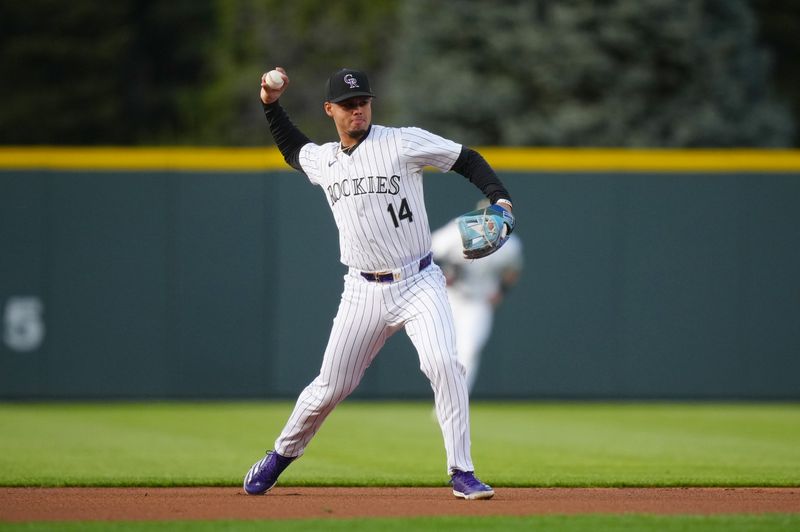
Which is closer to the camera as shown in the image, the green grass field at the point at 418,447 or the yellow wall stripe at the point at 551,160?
the green grass field at the point at 418,447

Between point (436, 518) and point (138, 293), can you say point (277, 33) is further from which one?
point (436, 518)

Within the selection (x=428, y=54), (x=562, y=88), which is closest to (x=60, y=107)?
(x=428, y=54)

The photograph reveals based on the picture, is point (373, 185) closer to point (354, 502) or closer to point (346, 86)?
point (346, 86)

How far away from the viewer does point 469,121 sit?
2419 centimetres

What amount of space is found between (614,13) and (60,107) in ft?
53.5

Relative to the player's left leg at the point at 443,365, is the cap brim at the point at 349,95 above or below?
above

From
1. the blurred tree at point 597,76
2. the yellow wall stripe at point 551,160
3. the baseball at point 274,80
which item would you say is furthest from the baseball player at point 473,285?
the blurred tree at point 597,76

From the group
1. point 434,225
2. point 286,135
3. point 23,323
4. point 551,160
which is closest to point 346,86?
point 286,135

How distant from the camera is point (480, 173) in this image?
6258mm

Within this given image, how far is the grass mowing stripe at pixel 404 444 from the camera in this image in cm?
750

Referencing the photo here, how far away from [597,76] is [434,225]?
10096 millimetres

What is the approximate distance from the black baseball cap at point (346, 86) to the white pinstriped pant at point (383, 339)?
83 centimetres

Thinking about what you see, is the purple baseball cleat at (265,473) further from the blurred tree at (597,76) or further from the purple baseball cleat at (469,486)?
the blurred tree at (597,76)

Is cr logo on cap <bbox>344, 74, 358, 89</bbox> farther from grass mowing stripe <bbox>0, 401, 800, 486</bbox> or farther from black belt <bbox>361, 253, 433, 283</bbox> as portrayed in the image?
grass mowing stripe <bbox>0, 401, 800, 486</bbox>
